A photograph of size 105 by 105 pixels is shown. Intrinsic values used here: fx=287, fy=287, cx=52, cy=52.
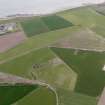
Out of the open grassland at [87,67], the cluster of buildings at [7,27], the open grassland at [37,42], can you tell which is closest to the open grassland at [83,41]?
the open grassland at [37,42]

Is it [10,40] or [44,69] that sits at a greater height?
[44,69]

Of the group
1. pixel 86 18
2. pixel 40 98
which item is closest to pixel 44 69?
pixel 40 98

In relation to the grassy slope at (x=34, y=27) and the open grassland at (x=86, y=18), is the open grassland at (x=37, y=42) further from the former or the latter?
the open grassland at (x=86, y=18)

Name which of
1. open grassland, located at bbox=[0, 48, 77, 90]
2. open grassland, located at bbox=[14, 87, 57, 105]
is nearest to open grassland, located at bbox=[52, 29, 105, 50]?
open grassland, located at bbox=[0, 48, 77, 90]

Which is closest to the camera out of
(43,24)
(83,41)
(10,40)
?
(83,41)

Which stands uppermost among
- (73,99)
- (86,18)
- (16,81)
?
(16,81)

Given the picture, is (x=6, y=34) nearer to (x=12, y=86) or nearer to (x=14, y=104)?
(x=12, y=86)

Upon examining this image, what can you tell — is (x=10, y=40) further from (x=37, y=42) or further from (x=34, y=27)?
(x=34, y=27)

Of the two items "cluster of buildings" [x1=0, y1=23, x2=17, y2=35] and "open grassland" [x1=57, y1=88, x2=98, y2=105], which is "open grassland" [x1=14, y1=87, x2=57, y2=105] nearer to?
"open grassland" [x1=57, y1=88, x2=98, y2=105]
